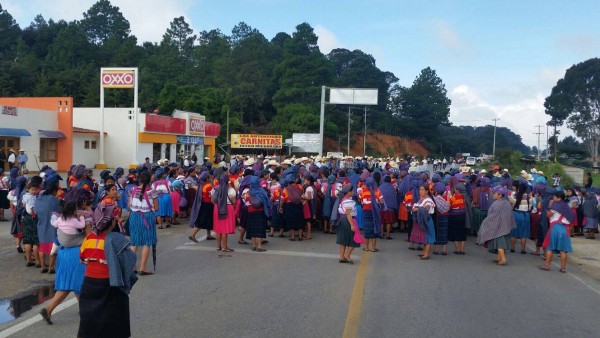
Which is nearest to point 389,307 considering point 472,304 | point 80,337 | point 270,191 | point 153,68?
point 472,304

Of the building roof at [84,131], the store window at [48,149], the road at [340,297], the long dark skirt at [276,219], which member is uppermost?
the building roof at [84,131]

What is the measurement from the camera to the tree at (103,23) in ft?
309

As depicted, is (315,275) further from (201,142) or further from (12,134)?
(201,142)

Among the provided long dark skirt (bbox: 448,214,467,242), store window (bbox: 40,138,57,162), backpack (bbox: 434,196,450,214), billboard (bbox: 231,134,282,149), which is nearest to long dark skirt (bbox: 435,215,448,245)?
backpack (bbox: 434,196,450,214)

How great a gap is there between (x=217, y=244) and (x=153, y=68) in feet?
224

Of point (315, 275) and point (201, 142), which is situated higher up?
point (201, 142)

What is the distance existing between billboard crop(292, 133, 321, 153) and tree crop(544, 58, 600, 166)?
4422 centimetres

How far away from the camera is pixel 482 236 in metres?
10.5

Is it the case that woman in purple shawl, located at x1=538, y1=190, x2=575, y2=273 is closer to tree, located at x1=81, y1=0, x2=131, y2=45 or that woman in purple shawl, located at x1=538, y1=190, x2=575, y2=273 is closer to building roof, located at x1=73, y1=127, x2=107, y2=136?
building roof, located at x1=73, y1=127, x2=107, y2=136

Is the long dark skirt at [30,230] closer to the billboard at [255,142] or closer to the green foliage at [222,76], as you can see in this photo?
the billboard at [255,142]

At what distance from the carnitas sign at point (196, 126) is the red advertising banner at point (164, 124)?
1.27 m

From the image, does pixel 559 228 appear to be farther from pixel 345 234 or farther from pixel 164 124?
pixel 164 124

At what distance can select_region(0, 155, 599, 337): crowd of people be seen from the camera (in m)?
5.06

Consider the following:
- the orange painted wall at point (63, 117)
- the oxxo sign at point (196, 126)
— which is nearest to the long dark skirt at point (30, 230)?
the orange painted wall at point (63, 117)
